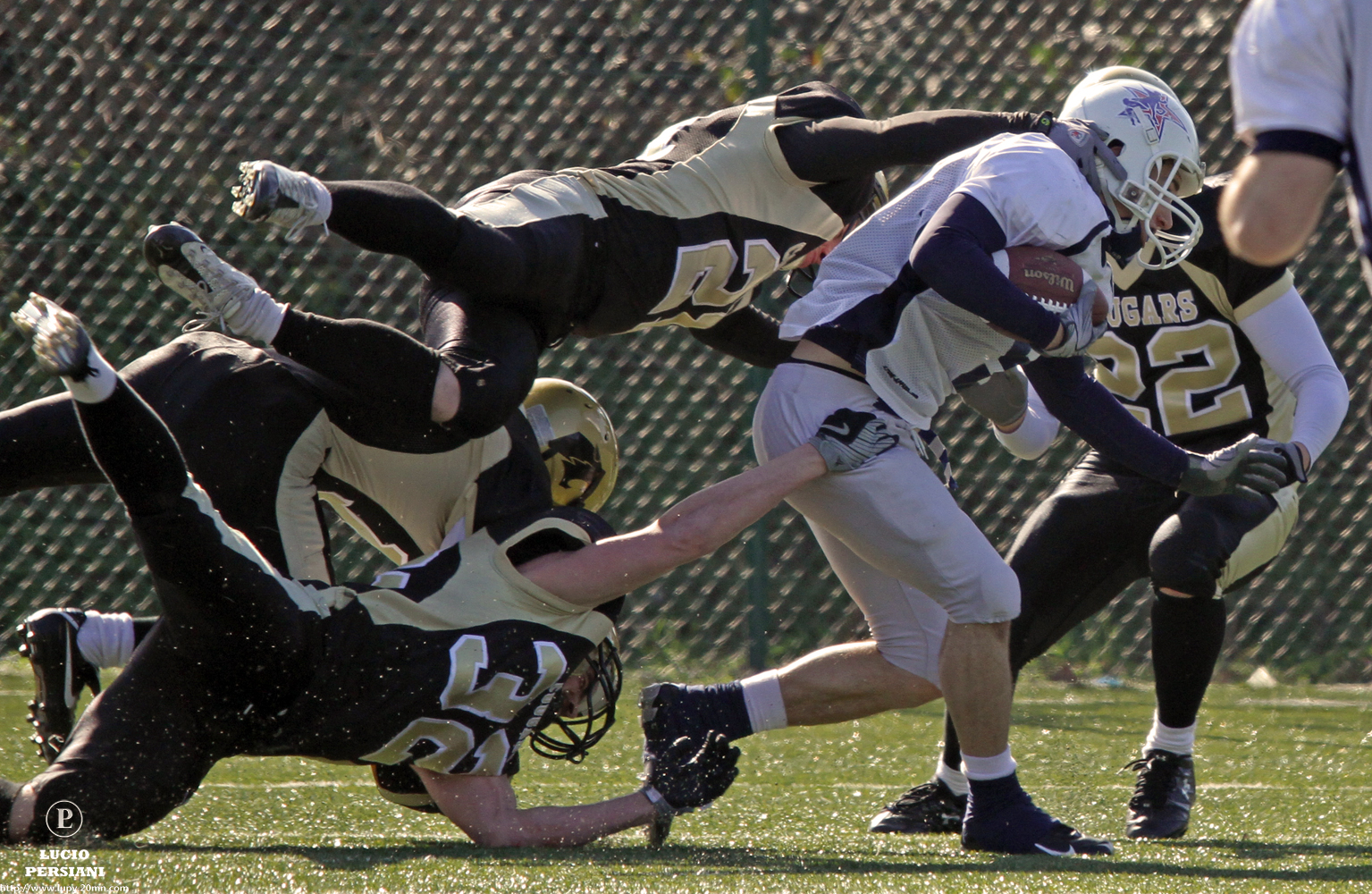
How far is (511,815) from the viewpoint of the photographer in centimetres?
281

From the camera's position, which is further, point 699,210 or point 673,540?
point 699,210

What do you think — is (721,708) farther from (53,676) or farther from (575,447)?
(53,676)

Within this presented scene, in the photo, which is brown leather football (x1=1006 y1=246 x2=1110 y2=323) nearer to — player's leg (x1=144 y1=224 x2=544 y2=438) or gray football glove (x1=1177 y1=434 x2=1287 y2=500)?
gray football glove (x1=1177 y1=434 x2=1287 y2=500)

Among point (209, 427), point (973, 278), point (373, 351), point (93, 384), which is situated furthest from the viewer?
point (209, 427)

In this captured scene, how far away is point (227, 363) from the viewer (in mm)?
3133

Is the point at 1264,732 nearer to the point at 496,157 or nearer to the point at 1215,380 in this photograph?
the point at 1215,380

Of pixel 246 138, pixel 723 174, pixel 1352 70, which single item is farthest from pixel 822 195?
pixel 246 138

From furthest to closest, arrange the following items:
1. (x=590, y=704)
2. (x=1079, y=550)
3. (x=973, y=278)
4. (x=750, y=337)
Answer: (x=750, y=337) → (x=1079, y=550) → (x=590, y=704) → (x=973, y=278)

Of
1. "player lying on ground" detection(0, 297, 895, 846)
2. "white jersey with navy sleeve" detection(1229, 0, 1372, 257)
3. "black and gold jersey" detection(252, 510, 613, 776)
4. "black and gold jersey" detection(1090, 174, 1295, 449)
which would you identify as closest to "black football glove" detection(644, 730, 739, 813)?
"player lying on ground" detection(0, 297, 895, 846)

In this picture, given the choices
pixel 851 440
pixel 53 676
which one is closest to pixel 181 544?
pixel 53 676

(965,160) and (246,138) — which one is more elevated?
(965,160)

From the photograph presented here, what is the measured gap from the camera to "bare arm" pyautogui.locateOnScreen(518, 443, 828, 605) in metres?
2.75

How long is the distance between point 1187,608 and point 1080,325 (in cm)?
90

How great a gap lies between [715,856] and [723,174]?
4.55 feet
